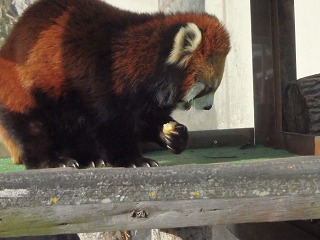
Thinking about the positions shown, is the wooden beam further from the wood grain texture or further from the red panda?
the wood grain texture

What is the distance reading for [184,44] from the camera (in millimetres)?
3611

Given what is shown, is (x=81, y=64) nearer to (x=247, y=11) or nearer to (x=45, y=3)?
(x=45, y=3)

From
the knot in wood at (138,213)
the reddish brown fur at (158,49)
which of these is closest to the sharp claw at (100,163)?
the reddish brown fur at (158,49)

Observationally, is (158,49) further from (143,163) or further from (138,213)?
(138,213)

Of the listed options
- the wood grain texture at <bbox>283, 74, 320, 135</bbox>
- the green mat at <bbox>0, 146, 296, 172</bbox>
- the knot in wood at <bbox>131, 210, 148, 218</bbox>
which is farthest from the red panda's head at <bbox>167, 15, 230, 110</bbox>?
the knot in wood at <bbox>131, 210, 148, 218</bbox>

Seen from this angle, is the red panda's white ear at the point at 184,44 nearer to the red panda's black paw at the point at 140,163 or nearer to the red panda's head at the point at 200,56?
the red panda's head at the point at 200,56

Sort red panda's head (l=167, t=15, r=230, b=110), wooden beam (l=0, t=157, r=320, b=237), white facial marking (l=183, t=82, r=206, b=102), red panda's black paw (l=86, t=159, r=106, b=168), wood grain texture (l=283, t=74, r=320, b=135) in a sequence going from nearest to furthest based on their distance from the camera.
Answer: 1. wooden beam (l=0, t=157, r=320, b=237)
2. red panda's head (l=167, t=15, r=230, b=110)
3. white facial marking (l=183, t=82, r=206, b=102)
4. red panda's black paw (l=86, t=159, r=106, b=168)
5. wood grain texture (l=283, t=74, r=320, b=135)

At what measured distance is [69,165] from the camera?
3570mm

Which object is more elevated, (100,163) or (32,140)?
(32,140)

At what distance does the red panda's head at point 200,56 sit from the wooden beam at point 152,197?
3.45ft

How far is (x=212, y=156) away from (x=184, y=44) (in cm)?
70

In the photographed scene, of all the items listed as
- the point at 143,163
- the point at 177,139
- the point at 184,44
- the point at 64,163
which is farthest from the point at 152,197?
the point at 177,139

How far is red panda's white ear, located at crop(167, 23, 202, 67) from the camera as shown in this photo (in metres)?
Answer: 3.59

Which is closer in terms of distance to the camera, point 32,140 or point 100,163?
point 32,140
